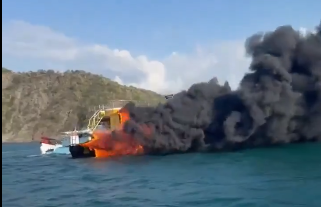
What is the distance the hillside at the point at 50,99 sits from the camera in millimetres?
132625

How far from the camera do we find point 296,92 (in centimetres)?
4462

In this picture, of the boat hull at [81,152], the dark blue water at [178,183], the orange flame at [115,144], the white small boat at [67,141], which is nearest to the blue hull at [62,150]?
the white small boat at [67,141]

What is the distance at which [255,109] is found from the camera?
41.7m

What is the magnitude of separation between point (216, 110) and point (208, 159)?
32.9 ft

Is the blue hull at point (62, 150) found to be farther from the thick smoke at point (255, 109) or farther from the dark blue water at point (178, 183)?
the dark blue water at point (178, 183)

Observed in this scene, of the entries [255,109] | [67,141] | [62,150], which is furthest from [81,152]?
[255,109]

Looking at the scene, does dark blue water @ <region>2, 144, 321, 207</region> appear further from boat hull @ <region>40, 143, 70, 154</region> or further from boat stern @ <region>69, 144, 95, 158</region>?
boat hull @ <region>40, 143, 70, 154</region>

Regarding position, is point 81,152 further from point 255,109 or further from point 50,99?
point 50,99

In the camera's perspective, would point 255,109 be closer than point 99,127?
Yes

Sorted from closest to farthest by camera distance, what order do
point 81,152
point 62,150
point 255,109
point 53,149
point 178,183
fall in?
point 178,183
point 255,109
point 81,152
point 62,150
point 53,149

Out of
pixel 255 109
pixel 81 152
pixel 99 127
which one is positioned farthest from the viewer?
pixel 99 127

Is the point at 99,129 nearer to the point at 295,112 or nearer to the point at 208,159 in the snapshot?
the point at 208,159

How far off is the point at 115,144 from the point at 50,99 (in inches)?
4085

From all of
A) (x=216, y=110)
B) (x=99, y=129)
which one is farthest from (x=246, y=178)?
(x=99, y=129)
